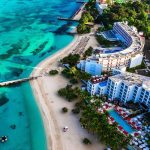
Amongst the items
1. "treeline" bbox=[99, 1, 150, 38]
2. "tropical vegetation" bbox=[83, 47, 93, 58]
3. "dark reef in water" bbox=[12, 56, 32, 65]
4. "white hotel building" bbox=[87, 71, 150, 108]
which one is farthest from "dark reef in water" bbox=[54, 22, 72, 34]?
"white hotel building" bbox=[87, 71, 150, 108]

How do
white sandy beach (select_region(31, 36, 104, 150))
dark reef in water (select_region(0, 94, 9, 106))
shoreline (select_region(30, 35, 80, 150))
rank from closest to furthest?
white sandy beach (select_region(31, 36, 104, 150))
shoreline (select_region(30, 35, 80, 150))
dark reef in water (select_region(0, 94, 9, 106))

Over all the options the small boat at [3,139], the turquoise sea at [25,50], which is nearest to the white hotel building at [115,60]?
the turquoise sea at [25,50]

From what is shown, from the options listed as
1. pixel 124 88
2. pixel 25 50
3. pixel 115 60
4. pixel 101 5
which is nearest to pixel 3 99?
pixel 25 50

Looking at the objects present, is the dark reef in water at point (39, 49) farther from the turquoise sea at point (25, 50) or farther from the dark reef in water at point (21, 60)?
the dark reef in water at point (21, 60)

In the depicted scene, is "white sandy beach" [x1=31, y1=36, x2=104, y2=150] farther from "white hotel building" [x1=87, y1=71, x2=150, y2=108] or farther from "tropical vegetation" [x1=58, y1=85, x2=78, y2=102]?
"white hotel building" [x1=87, y1=71, x2=150, y2=108]

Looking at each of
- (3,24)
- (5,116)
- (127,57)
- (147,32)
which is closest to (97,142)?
(5,116)

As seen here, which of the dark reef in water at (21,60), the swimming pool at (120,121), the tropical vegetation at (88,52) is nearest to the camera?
the swimming pool at (120,121)
